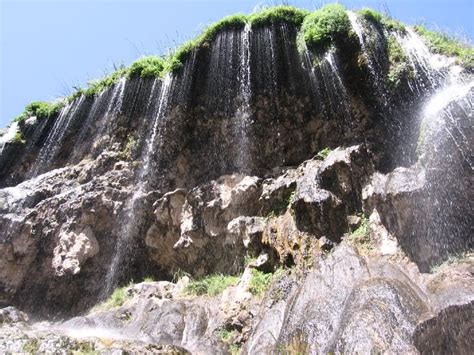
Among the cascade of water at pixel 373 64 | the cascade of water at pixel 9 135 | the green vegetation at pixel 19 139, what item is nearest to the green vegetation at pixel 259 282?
the cascade of water at pixel 373 64

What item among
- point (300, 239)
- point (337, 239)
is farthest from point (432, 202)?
point (300, 239)

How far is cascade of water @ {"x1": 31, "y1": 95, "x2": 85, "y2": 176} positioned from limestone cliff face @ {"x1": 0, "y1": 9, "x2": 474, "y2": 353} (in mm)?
57

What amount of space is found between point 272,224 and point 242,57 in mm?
5472

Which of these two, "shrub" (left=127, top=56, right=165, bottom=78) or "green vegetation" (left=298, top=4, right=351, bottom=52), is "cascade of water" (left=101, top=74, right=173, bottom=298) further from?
"green vegetation" (left=298, top=4, right=351, bottom=52)

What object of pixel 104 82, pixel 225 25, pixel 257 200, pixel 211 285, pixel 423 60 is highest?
pixel 225 25

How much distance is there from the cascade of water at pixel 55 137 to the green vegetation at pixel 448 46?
11.4 meters

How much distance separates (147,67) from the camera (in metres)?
15.4

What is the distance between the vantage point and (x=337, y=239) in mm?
10031

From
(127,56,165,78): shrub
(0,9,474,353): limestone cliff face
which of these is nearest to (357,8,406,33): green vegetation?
(0,9,474,353): limestone cliff face

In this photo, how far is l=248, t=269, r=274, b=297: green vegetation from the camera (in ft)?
32.9

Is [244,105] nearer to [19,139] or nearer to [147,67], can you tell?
[147,67]

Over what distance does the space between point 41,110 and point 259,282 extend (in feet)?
39.6

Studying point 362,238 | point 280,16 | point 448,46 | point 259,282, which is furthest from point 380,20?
point 259,282

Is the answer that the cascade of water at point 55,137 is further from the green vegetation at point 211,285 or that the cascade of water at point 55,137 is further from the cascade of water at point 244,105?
the green vegetation at point 211,285
